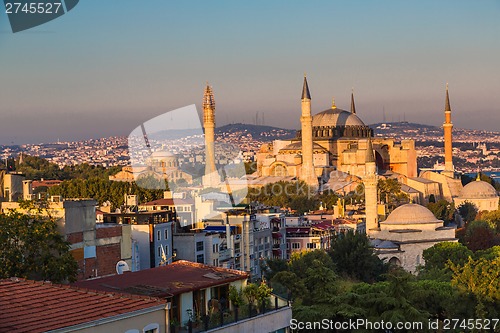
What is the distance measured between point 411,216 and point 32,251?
92.5ft

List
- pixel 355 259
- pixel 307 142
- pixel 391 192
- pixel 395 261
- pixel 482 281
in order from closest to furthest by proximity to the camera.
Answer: pixel 482 281
pixel 355 259
pixel 395 261
pixel 391 192
pixel 307 142

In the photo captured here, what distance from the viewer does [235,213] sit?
36.8 metres

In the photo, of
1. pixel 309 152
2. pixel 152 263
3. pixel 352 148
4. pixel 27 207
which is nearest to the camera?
pixel 27 207

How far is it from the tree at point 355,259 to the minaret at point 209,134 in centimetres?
2792

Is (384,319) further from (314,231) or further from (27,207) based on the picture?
(314,231)

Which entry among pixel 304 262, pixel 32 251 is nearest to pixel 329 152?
pixel 304 262

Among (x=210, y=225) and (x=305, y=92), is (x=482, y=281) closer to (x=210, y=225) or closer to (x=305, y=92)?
(x=210, y=225)

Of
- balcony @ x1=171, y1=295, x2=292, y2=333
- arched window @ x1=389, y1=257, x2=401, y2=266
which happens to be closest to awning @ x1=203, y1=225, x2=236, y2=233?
arched window @ x1=389, y1=257, x2=401, y2=266

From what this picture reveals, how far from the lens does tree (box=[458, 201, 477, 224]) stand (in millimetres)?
63331

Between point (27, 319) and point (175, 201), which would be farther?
point (175, 201)

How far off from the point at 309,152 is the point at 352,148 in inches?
377

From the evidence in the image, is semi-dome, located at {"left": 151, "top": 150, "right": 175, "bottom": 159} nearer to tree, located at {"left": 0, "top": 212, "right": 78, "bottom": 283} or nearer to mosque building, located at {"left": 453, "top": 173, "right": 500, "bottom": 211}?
mosque building, located at {"left": 453, "top": 173, "right": 500, "bottom": 211}

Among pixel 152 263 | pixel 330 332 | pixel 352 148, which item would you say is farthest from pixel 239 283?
pixel 352 148

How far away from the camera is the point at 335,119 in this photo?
85.3 meters
